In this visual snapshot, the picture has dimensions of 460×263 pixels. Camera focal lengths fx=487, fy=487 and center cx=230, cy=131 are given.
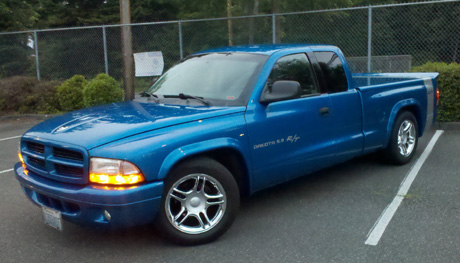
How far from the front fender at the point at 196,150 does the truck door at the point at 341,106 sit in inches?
56.8

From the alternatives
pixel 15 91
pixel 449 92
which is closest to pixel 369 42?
pixel 449 92

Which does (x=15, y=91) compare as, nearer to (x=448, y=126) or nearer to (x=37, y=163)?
(x=37, y=163)

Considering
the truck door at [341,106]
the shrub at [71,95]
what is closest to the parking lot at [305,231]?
the truck door at [341,106]

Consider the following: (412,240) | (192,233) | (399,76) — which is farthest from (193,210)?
(399,76)

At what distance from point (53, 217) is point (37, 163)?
58 cm

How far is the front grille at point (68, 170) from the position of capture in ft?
12.6

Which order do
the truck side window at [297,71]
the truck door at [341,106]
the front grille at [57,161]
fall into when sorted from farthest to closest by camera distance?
the truck door at [341,106]
the truck side window at [297,71]
the front grille at [57,161]

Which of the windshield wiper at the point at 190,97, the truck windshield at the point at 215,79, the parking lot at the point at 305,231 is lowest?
the parking lot at the point at 305,231

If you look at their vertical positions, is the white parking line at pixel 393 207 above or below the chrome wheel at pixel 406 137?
below

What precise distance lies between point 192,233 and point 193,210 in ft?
0.64

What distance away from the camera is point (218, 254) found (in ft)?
13.3

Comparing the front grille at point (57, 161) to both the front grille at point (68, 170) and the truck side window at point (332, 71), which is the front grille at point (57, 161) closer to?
the front grille at point (68, 170)

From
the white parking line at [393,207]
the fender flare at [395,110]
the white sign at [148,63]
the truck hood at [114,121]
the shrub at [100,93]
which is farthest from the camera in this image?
the white sign at [148,63]

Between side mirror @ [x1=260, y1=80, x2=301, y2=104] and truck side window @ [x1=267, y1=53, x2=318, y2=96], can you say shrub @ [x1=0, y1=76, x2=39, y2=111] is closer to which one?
truck side window @ [x1=267, y1=53, x2=318, y2=96]
